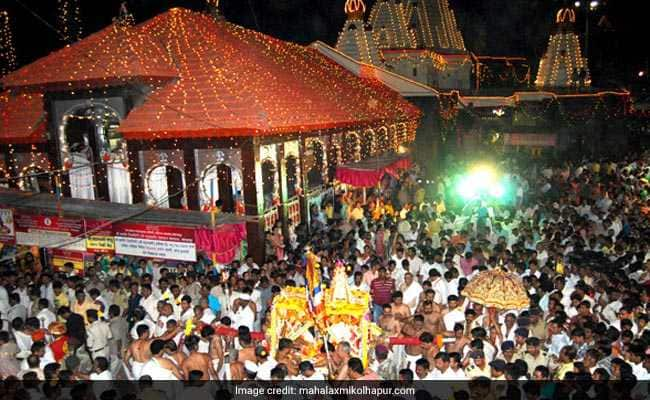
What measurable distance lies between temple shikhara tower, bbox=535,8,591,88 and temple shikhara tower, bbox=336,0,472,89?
276 inches

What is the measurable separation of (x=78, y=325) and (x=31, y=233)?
4.52m

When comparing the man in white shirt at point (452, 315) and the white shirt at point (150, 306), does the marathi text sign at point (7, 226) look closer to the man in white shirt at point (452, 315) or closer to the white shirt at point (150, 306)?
the white shirt at point (150, 306)

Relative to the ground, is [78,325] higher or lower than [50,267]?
higher

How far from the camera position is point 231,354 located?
26.2 ft

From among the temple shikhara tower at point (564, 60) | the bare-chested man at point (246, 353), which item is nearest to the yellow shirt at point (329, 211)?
the bare-chested man at point (246, 353)

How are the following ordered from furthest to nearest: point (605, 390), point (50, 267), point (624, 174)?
point (624, 174), point (50, 267), point (605, 390)

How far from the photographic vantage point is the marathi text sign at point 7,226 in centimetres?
1169

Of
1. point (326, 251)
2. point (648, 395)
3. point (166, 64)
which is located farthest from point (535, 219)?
point (166, 64)

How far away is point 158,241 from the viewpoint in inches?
424

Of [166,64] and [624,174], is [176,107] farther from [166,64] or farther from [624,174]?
[624,174]

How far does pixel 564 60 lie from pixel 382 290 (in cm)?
3395

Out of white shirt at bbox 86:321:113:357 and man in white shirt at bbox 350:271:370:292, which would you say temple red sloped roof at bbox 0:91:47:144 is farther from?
man in white shirt at bbox 350:271:370:292

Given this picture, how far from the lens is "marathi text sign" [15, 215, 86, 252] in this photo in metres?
11.3

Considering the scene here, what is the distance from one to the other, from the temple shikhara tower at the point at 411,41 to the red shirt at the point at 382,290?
22.2 metres
